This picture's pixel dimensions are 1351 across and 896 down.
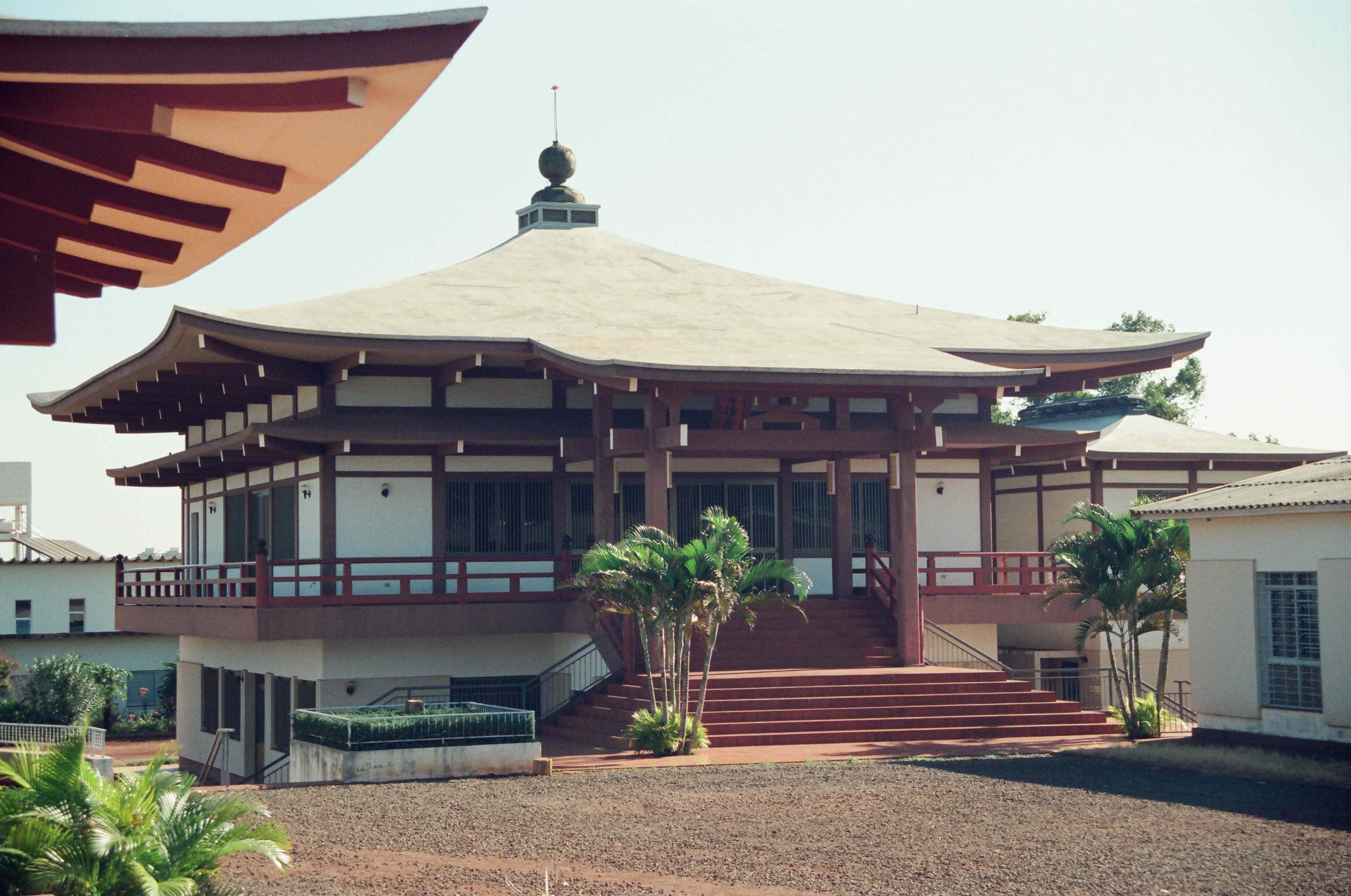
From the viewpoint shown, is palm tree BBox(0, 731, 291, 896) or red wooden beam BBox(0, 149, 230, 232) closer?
red wooden beam BBox(0, 149, 230, 232)

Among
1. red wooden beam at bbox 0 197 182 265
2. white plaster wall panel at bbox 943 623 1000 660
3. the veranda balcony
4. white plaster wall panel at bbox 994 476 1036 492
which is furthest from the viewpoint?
white plaster wall panel at bbox 994 476 1036 492

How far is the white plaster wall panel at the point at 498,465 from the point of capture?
86.2 ft

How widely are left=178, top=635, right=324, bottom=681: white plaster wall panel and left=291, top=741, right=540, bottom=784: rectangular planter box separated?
6473 millimetres

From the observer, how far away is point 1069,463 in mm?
31859

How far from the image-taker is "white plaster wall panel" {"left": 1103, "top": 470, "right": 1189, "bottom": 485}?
104 feet

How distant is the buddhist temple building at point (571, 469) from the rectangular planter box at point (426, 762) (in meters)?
3.43

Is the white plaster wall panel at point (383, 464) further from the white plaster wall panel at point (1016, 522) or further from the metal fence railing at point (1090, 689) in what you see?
the white plaster wall panel at point (1016, 522)

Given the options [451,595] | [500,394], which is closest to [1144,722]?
[451,595]

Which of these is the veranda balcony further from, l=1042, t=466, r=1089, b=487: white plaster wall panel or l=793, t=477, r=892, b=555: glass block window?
l=1042, t=466, r=1089, b=487: white plaster wall panel

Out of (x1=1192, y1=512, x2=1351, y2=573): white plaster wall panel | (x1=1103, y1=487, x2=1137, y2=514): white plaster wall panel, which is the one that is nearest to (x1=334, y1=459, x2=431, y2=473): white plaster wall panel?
(x1=1192, y1=512, x2=1351, y2=573): white plaster wall panel

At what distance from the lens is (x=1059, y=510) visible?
106ft

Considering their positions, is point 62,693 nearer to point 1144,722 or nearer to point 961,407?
point 961,407

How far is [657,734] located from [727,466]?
8510mm

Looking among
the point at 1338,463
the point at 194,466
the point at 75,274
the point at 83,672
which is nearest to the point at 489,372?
the point at 194,466
